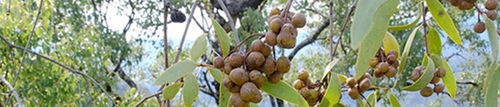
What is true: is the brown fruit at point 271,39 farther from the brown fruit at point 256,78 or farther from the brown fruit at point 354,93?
the brown fruit at point 354,93

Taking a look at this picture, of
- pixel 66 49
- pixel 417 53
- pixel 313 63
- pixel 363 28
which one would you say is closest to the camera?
pixel 363 28

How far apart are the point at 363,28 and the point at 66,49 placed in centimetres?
235

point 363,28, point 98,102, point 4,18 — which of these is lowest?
point 363,28

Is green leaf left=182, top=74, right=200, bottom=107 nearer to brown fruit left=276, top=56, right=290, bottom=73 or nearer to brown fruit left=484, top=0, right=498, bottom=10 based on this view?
brown fruit left=276, top=56, right=290, bottom=73

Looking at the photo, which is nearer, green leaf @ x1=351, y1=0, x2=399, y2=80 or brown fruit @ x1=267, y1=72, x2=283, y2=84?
green leaf @ x1=351, y1=0, x2=399, y2=80

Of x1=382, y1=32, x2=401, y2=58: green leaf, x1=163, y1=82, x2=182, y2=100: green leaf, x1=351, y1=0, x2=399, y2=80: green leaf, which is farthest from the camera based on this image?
x1=382, y1=32, x2=401, y2=58: green leaf

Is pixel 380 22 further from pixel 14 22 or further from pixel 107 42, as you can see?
pixel 107 42

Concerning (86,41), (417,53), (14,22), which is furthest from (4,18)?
(417,53)

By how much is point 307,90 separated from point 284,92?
0.30 ft

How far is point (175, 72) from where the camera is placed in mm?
359

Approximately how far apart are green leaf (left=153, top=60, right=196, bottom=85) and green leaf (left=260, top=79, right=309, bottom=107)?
7cm

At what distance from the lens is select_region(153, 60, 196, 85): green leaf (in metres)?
0.35

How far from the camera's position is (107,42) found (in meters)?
3.17

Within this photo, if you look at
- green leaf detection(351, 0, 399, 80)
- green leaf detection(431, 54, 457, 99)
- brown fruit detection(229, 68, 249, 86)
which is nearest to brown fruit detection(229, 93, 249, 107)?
brown fruit detection(229, 68, 249, 86)
